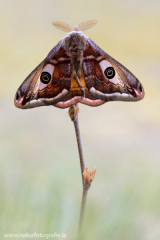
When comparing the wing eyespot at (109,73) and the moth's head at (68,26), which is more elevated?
the moth's head at (68,26)

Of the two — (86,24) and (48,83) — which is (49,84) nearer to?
(48,83)

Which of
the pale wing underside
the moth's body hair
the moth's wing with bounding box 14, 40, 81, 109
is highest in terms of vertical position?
the pale wing underside

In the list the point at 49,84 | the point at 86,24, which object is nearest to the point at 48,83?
the point at 49,84

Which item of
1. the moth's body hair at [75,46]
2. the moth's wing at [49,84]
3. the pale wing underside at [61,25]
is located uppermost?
the pale wing underside at [61,25]

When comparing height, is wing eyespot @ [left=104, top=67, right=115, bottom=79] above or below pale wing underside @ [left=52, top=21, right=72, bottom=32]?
below
